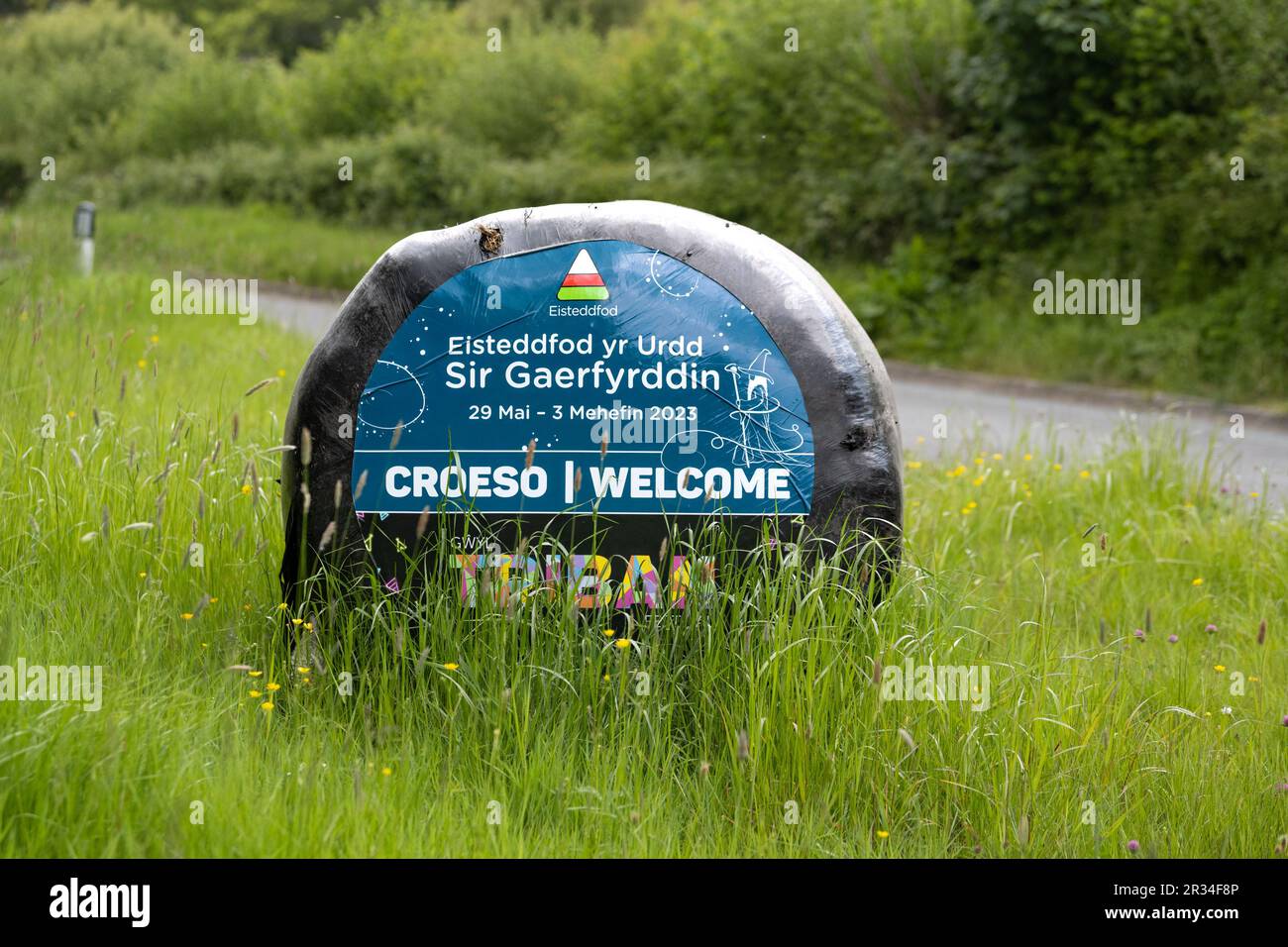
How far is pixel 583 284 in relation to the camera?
3.96 meters

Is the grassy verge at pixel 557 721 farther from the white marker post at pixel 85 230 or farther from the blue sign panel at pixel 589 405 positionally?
the white marker post at pixel 85 230

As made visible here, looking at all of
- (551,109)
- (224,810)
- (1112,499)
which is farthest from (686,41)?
(224,810)

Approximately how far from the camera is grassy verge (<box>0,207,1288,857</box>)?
2.85 m

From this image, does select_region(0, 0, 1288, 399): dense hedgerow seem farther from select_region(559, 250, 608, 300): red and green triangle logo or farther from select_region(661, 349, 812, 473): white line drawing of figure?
select_region(559, 250, 608, 300): red and green triangle logo

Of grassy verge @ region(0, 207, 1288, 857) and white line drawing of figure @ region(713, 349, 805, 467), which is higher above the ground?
white line drawing of figure @ region(713, 349, 805, 467)

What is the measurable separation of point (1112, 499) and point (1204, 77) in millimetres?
8700

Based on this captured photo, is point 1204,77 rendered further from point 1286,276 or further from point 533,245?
point 533,245

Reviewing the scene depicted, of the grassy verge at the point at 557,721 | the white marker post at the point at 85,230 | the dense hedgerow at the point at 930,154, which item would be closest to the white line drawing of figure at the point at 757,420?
the grassy verge at the point at 557,721

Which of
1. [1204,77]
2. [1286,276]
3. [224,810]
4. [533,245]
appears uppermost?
[1204,77]

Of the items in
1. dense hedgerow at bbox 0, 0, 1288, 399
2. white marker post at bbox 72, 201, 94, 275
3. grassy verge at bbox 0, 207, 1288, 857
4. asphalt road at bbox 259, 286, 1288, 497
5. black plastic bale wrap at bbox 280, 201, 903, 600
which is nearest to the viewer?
grassy verge at bbox 0, 207, 1288, 857

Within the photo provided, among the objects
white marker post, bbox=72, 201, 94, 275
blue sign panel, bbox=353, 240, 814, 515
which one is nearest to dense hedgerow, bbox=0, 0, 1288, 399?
white marker post, bbox=72, 201, 94, 275

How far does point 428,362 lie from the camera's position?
13.0 feet

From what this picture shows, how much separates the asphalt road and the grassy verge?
11.2ft

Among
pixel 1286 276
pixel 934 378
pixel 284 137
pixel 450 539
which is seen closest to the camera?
pixel 450 539
